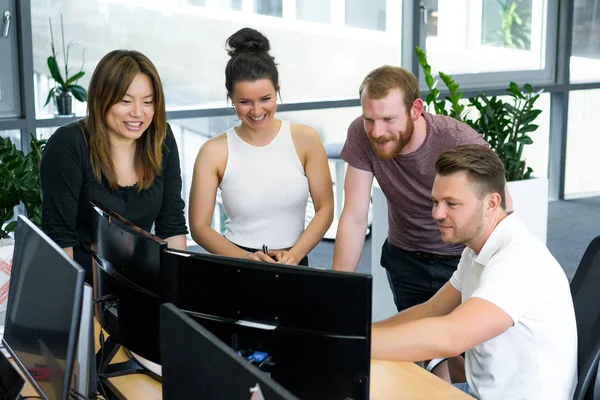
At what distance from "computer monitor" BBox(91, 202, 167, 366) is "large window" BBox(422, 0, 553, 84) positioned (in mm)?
4148

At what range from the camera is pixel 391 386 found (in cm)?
234

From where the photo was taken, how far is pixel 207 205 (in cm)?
294

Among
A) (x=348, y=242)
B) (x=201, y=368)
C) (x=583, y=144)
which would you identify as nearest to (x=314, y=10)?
(x=583, y=144)

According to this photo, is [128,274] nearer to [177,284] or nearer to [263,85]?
[177,284]

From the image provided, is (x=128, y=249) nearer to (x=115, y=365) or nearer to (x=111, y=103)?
(x=115, y=365)

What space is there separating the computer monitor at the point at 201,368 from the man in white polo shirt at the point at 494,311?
75cm

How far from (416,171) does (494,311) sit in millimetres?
878

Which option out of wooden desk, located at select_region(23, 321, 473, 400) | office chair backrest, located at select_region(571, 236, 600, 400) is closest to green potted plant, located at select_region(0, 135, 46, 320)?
wooden desk, located at select_region(23, 321, 473, 400)

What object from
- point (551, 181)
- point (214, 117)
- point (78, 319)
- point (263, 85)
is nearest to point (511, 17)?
point (551, 181)

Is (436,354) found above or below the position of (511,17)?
below

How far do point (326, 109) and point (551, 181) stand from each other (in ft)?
6.80

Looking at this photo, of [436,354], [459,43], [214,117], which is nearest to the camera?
[436,354]

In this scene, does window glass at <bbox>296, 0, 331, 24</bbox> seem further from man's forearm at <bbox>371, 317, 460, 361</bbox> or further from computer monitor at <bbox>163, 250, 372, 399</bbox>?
computer monitor at <bbox>163, 250, 372, 399</bbox>

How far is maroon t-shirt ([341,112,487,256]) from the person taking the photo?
2920 mm
